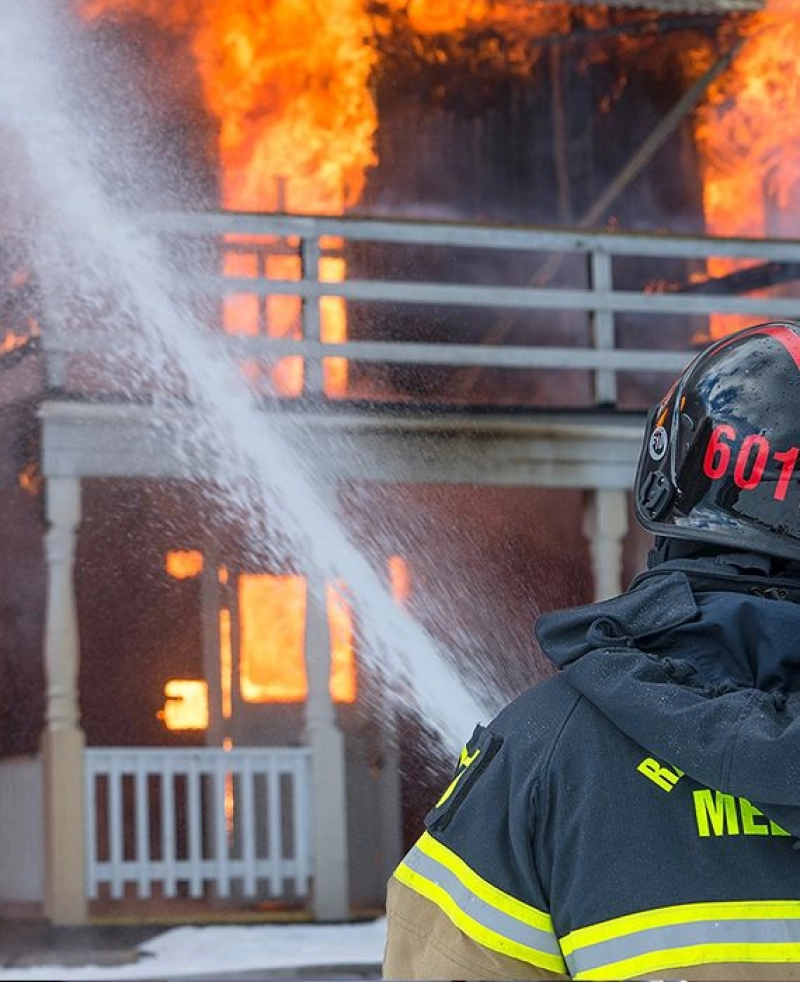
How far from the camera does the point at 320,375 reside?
7.86 m

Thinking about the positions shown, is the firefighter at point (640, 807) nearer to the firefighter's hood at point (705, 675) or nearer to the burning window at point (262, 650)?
the firefighter's hood at point (705, 675)

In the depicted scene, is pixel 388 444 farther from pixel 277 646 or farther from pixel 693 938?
pixel 693 938

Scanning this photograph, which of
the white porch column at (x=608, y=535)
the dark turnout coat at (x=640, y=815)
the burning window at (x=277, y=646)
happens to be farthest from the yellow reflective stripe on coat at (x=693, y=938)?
the burning window at (x=277, y=646)

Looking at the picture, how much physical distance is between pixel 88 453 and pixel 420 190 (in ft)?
9.62

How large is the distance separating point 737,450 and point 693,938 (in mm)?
415

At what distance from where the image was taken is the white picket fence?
7.29 m

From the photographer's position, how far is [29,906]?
7.59m

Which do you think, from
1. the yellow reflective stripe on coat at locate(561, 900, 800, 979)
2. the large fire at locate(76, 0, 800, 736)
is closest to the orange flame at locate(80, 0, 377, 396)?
the large fire at locate(76, 0, 800, 736)

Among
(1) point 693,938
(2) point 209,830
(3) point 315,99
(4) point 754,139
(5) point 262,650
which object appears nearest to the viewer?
(1) point 693,938

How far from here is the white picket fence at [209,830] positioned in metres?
7.29

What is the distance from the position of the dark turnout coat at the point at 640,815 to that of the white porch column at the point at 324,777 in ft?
20.3

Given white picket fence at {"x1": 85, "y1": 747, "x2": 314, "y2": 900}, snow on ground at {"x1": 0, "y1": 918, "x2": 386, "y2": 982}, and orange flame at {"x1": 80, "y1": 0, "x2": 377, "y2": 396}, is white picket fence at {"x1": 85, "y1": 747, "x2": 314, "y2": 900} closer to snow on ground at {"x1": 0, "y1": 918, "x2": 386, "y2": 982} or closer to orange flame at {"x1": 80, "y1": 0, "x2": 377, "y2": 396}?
snow on ground at {"x1": 0, "y1": 918, "x2": 386, "y2": 982}

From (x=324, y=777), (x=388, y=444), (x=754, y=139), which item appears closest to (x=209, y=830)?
(x=324, y=777)

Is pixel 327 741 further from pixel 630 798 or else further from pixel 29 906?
pixel 630 798
